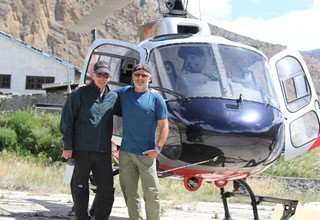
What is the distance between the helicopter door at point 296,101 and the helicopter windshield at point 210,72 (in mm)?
365

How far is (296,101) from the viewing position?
7.96 meters

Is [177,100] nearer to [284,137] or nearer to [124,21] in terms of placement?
[284,137]

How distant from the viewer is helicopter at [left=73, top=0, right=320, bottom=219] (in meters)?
6.69

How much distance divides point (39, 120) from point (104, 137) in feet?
67.2

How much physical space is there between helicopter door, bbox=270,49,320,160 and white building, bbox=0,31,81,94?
28.6 meters

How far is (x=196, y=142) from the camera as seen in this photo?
6.67 m

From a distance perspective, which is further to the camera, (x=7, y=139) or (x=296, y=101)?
(x=7, y=139)

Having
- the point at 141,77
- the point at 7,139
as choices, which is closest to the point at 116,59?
the point at 141,77

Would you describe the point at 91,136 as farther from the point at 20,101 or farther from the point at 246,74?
the point at 20,101

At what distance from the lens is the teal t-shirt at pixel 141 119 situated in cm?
605

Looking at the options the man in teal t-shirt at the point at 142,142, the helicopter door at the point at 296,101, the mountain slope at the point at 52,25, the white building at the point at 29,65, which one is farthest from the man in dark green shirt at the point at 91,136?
the mountain slope at the point at 52,25

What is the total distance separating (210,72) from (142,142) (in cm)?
156

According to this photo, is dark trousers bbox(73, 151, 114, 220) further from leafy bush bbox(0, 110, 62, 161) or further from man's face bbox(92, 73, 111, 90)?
leafy bush bbox(0, 110, 62, 161)

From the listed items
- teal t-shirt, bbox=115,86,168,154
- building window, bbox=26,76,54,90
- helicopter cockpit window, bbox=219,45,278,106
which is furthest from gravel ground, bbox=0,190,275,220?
building window, bbox=26,76,54,90
